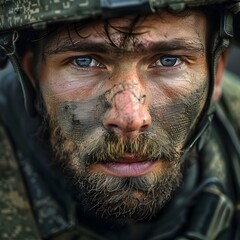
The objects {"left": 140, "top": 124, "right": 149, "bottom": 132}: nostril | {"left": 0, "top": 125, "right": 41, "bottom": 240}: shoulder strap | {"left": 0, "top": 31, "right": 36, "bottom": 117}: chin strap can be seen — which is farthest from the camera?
{"left": 0, "top": 125, "right": 41, "bottom": 240}: shoulder strap

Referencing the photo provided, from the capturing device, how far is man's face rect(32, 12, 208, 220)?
1.77 m

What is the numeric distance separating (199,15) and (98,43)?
296 millimetres

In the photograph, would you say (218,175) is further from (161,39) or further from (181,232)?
(161,39)

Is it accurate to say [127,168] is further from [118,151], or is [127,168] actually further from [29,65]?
[29,65]

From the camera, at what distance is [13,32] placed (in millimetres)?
1854

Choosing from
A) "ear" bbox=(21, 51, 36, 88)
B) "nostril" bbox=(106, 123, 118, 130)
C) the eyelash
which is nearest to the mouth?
"nostril" bbox=(106, 123, 118, 130)

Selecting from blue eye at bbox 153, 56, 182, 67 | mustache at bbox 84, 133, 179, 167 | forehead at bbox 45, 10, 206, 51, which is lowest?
mustache at bbox 84, 133, 179, 167

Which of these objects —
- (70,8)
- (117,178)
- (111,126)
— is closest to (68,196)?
(117,178)

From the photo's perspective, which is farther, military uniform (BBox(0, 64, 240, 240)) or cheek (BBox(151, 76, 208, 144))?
military uniform (BBox(0, 64, 240, 240))

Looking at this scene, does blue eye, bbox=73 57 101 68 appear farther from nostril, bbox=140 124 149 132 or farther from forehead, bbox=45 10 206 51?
nostril, bbox=140 124 149 132

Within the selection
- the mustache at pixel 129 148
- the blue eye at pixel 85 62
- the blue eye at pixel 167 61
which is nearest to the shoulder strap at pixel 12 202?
the mustache at pixel 129 148

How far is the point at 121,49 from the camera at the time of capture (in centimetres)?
177

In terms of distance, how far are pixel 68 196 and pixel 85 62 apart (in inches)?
19.2

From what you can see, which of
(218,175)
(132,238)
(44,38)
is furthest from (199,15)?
(132,238)
